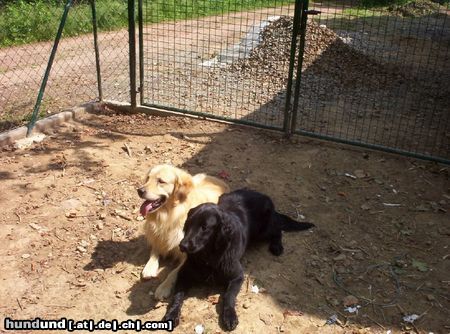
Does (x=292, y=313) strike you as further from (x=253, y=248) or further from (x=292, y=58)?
(x=292, y=58)

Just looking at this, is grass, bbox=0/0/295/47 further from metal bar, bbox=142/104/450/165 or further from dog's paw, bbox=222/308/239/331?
dog's paw, bbox=222/308/239/331

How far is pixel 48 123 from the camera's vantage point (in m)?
6.54

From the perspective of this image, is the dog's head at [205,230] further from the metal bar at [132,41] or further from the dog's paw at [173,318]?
the metal bar at [132,41]

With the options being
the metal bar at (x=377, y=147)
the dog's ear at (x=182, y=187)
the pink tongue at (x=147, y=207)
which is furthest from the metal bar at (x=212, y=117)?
the pink tongue at (x=147, y=207)

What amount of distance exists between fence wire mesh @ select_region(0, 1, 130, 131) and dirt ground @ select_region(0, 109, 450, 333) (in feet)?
4.56

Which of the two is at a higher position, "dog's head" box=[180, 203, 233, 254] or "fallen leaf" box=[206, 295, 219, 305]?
"dog's head" box=[180, 203, 233, 254]

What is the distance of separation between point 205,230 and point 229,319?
0.68m

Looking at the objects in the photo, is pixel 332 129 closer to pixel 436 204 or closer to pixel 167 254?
pixel 436 204

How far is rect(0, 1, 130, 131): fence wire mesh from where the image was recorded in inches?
305

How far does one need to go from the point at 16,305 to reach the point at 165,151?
293 cm

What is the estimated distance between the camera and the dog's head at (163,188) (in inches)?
148

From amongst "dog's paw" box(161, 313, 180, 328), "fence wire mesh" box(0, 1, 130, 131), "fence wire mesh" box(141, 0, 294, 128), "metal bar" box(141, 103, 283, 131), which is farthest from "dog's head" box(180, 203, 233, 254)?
"fence wire mesh" box(0, 1, 130, 131)

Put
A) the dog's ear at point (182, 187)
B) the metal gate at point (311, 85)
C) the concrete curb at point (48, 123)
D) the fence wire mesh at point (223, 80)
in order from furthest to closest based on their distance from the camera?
the fence wire mesh at point (223, 80), the metal gate at point (311, 85), the concrete curb at point (48, 123), the dog's ear at point (182, 187)

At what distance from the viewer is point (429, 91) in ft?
28.6
